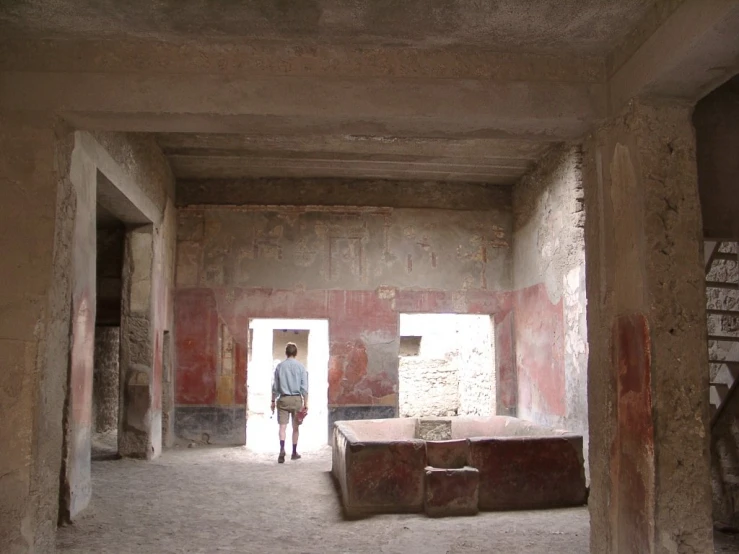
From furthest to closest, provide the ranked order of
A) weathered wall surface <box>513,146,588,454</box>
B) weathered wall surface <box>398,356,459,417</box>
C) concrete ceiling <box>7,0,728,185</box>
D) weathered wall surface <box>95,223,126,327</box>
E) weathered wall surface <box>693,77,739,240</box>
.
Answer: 1. weathered wall surface <box>398,356,459,417</box>
2. weathered wall surface <box>95,223,126,327</box>
3. weathered wall surface <box>513,146,588,454</box>
4. weathered wall surface <box>693,77,739,240</box>
5. concrete ceiling <box>7,0,728,185</box>

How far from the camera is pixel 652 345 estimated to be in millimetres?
3098

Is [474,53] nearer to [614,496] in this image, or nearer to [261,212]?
[614,496]

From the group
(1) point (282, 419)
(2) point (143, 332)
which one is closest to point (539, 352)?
(1) point (282, 419)

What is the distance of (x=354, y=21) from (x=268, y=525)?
3.92 metres

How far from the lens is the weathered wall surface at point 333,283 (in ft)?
32.7

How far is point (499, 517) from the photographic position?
218 inches

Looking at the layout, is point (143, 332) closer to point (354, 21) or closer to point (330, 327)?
point (330, 327)

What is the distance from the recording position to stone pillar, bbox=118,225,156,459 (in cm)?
823

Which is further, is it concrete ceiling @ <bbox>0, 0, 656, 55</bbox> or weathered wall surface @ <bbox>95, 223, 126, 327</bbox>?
weathered wall surface @ <bbox>95, 223, 126, 327</bbox>

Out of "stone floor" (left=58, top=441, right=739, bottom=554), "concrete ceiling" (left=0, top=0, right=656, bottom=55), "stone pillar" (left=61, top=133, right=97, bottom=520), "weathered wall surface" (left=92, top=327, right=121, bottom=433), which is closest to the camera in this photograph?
"concrete ceiling" (left=0, top=0, right=656, bottom=55)

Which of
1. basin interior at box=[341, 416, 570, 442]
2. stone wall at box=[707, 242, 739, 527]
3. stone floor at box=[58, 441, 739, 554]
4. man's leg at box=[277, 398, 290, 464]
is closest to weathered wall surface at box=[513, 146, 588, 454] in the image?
basin interior at box=[341, 416, 570, 442]

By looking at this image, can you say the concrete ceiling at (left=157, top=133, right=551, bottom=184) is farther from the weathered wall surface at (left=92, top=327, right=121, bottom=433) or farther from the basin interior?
the basin interior

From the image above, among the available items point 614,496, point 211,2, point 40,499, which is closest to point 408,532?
point 614,496

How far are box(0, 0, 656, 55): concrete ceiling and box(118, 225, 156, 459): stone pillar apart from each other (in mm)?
5284
